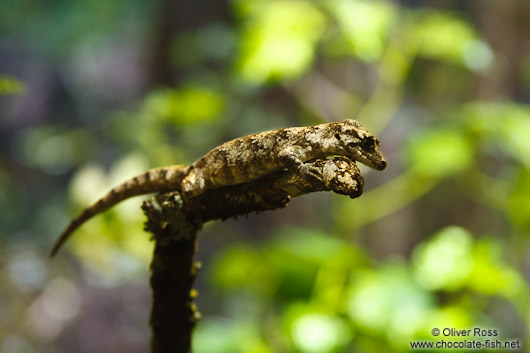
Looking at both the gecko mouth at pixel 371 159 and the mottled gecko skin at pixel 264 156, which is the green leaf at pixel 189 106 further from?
the gecko mouth at pixel 371 159

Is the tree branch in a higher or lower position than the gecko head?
lower

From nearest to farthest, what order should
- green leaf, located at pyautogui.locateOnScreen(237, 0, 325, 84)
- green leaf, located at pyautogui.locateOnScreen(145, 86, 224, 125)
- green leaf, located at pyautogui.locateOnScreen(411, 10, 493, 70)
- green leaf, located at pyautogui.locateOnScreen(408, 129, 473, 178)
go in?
1. green leaf, located at pyautogui.locateOnScreen(237, 0, 325, 84)
2. green leaf, located at pyautogui.locateOnScreen(408, 129, 473, 178)
3. green leaf, located at pyautogui.locateOnScreen(411, 10, 493, 70)
4. green leaf, located at pyautogui.locateOnScreen(145, 86, 224, 125)

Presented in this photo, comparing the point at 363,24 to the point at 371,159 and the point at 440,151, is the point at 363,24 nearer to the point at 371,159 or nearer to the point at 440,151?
the point at 440,151

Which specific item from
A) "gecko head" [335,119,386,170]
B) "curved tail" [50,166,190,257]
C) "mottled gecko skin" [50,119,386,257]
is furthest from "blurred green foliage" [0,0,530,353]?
"gecko head" [335,119,386,170]

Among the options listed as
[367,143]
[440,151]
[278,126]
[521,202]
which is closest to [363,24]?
[440,151]

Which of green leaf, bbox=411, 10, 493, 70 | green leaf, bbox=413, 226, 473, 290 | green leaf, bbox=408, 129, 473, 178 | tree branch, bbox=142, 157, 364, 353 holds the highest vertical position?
green leaf, bbox=411, 10, 493, 70

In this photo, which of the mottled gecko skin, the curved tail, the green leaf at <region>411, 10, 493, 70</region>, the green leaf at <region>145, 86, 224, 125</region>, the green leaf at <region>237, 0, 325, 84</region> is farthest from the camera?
the green leaf at <region>145, 86, 224, 125</region>

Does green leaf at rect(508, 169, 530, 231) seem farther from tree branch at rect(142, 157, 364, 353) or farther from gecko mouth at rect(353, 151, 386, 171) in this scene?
tree branch at rect(142, 157, 364, 353)

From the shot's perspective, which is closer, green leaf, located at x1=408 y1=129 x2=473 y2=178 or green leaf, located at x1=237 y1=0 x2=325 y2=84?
green leaf, located at x1=237 y1=0 x2=325 y2=84

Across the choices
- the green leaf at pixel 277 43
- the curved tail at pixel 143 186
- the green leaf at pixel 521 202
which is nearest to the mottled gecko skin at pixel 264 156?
the curved tail at pixel 143 186
